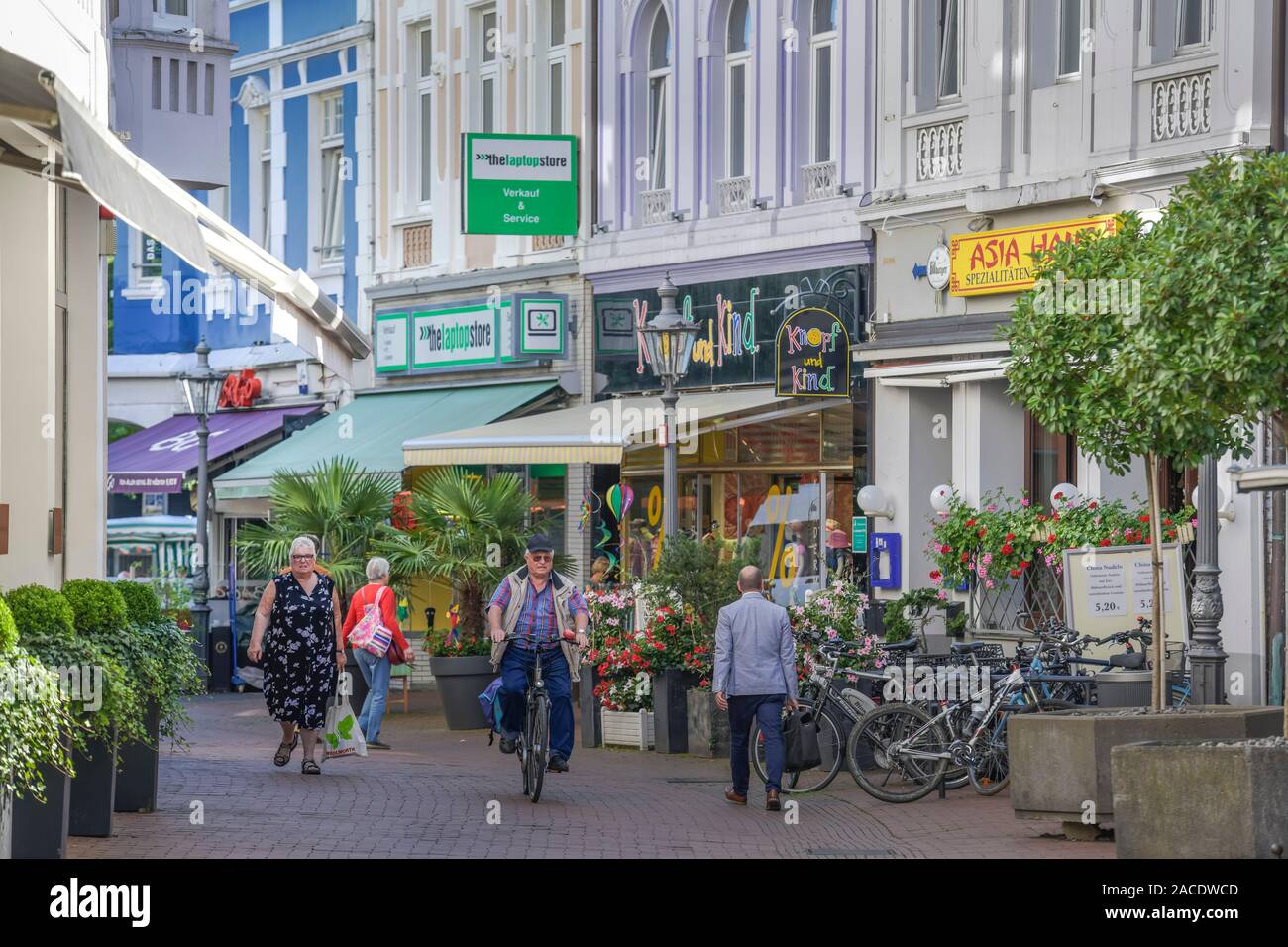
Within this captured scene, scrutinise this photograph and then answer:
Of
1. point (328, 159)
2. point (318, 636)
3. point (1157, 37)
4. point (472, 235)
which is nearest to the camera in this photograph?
point (318, 636)

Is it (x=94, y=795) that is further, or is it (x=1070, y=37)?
(x=1070, y=37)

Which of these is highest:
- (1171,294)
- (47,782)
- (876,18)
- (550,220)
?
(876,18)

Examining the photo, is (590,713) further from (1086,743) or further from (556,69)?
(556,69)

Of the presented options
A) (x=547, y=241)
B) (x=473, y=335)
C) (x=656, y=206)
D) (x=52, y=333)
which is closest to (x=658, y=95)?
(x=656, y=206)

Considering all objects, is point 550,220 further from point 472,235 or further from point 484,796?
point 484,796

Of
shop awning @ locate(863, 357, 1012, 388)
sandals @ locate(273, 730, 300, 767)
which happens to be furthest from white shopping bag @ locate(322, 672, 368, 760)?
shop awning @ locate(863, 357, 1012, 388)

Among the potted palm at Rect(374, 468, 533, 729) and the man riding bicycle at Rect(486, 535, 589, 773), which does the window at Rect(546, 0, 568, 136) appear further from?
the man riding bicycle at Rect(486, 535, 589, 773)

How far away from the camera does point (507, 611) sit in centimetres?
1445

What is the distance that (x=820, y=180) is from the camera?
76.2ft

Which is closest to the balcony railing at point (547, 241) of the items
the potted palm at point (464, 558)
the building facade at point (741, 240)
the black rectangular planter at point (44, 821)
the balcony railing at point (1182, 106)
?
the building facade at point (741, 240)

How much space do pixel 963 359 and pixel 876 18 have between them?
403 cm

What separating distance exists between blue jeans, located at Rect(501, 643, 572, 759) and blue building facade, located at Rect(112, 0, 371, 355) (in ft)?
55.9

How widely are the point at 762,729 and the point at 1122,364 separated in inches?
169
